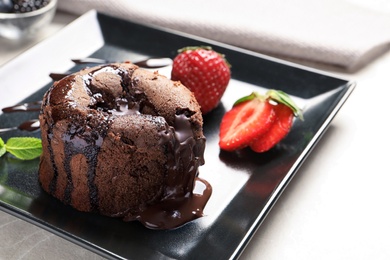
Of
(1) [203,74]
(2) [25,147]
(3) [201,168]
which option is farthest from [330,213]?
(2) [25,147]

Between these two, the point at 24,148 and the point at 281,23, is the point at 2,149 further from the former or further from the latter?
the point at 281,23

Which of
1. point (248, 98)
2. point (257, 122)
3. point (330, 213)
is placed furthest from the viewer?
point (248, 98)

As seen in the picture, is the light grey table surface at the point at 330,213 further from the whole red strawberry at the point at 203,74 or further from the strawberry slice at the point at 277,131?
the whole red strawberry at the point at 203,74

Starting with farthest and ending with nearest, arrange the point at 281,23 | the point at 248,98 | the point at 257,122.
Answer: the point at 281,23 < the point at 248,98 < the point at 257,122

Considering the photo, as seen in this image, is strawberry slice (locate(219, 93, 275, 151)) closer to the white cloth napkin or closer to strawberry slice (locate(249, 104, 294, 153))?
strawberry slice (locate(249, 104, 294, 153))

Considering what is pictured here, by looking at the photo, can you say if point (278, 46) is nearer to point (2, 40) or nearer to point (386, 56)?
point (386, 56)

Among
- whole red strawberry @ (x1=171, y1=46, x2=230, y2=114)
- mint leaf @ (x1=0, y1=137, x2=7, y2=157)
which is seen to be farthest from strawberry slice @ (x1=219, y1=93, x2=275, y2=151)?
mint leaf @ (x1=0, y1=137, x2=7, y2=157)

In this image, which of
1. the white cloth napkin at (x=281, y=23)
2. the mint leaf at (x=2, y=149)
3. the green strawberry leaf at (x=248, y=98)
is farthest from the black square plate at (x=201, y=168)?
the white cloth napkin at (x=281, y=23)
